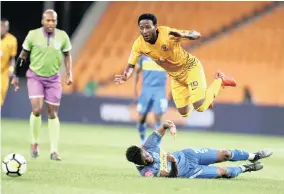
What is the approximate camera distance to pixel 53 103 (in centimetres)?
1299

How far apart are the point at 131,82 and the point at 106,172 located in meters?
20.4

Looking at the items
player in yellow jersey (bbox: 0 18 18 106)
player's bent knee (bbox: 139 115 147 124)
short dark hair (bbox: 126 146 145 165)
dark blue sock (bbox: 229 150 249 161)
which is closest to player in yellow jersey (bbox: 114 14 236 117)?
dark blue sock (bbox: 229 150 249 161)

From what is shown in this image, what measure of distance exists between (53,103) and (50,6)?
19.0 m

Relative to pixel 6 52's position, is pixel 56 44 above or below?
above

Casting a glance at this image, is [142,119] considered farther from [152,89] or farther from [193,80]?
[193,80]

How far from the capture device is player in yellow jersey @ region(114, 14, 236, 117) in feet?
36.8

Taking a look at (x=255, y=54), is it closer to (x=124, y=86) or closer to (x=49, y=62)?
(x=124, y=86)

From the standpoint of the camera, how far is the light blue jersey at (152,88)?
1609cm

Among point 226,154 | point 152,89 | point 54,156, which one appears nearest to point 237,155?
point 226,154

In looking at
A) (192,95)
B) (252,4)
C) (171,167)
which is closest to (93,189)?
(171,167)

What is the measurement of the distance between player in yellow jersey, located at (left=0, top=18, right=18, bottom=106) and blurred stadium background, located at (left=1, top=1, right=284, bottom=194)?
4.39 ft

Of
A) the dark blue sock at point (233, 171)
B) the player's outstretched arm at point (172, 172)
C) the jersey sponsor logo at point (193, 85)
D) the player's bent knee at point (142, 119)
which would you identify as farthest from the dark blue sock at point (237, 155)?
the player's bent knee at point (142, 119)

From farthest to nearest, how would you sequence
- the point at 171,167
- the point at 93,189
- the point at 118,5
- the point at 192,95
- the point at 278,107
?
1. the point at 118,5
2. the point at 278,107
3. the point at 192,95
4. the point at 171,167
5. the point at 93,189

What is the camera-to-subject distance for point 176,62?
12055mm
